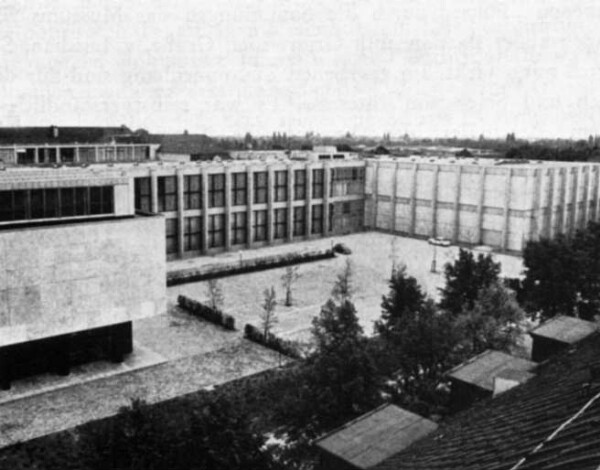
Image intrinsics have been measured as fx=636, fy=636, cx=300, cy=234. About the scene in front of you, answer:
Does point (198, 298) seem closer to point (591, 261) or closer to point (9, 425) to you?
point (9, 425)

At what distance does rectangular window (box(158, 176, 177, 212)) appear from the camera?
7106 centimetres

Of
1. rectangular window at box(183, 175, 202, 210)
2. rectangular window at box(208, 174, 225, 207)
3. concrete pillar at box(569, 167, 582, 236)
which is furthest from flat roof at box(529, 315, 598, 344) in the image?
concrete pillar at box(569, 167, 582, 236)

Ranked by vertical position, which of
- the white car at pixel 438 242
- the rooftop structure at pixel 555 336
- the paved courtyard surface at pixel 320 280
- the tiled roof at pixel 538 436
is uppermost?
the tiled roof at pixel 538 436

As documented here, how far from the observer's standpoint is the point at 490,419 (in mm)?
13211

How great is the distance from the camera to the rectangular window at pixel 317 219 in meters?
87.8

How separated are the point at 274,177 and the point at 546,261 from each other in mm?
42728

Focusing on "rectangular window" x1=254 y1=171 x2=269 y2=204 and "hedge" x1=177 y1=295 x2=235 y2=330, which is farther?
"rectangular window" x1=254 y1=171 x2=269 y2=204

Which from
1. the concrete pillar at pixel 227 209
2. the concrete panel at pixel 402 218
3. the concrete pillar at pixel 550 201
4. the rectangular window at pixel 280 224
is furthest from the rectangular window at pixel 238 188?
the concrete pillar at pixel 550 201

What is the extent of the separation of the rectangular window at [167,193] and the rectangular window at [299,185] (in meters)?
18.7

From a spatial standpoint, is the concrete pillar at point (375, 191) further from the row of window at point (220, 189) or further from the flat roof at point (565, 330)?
the flat roof at point (565, 330)

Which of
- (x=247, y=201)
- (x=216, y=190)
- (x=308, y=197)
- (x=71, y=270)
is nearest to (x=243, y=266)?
(x=216, y=190)

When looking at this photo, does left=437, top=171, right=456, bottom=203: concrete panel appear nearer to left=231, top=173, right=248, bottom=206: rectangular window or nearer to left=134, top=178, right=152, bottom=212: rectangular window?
left=231, top=173, right=248, bottom=206: rectangular window

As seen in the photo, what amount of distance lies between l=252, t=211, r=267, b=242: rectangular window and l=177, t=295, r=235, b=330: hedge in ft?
90.9

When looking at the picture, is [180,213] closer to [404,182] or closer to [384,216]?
[384,216]
